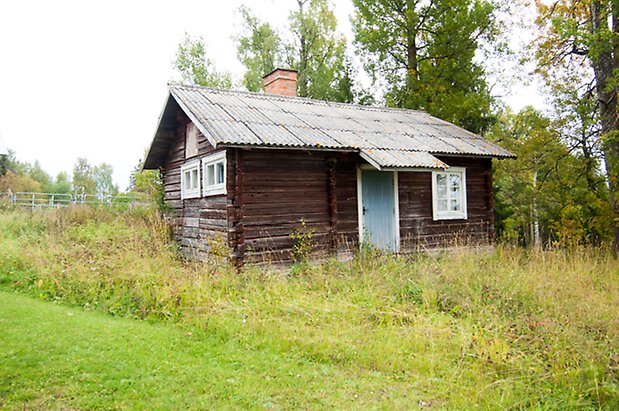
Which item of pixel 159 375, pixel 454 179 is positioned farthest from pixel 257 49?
pixel 159 375

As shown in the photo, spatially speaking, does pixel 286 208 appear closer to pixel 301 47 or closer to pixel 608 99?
pixel 608 99

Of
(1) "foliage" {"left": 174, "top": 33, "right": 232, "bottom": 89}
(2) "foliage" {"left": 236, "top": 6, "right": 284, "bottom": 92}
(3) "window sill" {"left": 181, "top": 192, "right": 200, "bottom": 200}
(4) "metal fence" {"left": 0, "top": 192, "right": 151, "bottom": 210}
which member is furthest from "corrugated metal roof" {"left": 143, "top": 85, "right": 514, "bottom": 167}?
(1) "foliage" {"left": 174, "top": 33, "right": 232, "bottom": 89}

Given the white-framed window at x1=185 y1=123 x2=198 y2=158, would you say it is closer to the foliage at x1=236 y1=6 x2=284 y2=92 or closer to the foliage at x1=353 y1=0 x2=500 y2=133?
the foliage at x1=353 y1=0 x2=500 y2=133

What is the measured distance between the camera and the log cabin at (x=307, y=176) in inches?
380

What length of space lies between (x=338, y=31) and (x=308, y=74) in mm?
3490

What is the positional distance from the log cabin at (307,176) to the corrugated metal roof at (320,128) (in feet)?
0.14

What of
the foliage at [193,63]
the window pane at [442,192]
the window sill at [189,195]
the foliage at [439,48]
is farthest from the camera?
the foliage at [193,63]

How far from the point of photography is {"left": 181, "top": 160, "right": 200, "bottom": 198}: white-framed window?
37.8 ft

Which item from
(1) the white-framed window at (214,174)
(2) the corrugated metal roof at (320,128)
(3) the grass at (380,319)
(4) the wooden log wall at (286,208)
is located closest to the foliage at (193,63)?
(2) the corrugated metal roof at (320,128)

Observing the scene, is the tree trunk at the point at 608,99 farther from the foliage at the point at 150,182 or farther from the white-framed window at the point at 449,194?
the foliage at the point at 150,182

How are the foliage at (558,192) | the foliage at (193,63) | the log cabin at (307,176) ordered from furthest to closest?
the foliage at (193,63) → the foliage at (558,192) → the log cabin at (307,176)

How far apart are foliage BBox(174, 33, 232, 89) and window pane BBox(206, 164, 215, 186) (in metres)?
18.3

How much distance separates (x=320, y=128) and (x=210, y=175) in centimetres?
295

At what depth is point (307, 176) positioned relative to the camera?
1044 centimetres
